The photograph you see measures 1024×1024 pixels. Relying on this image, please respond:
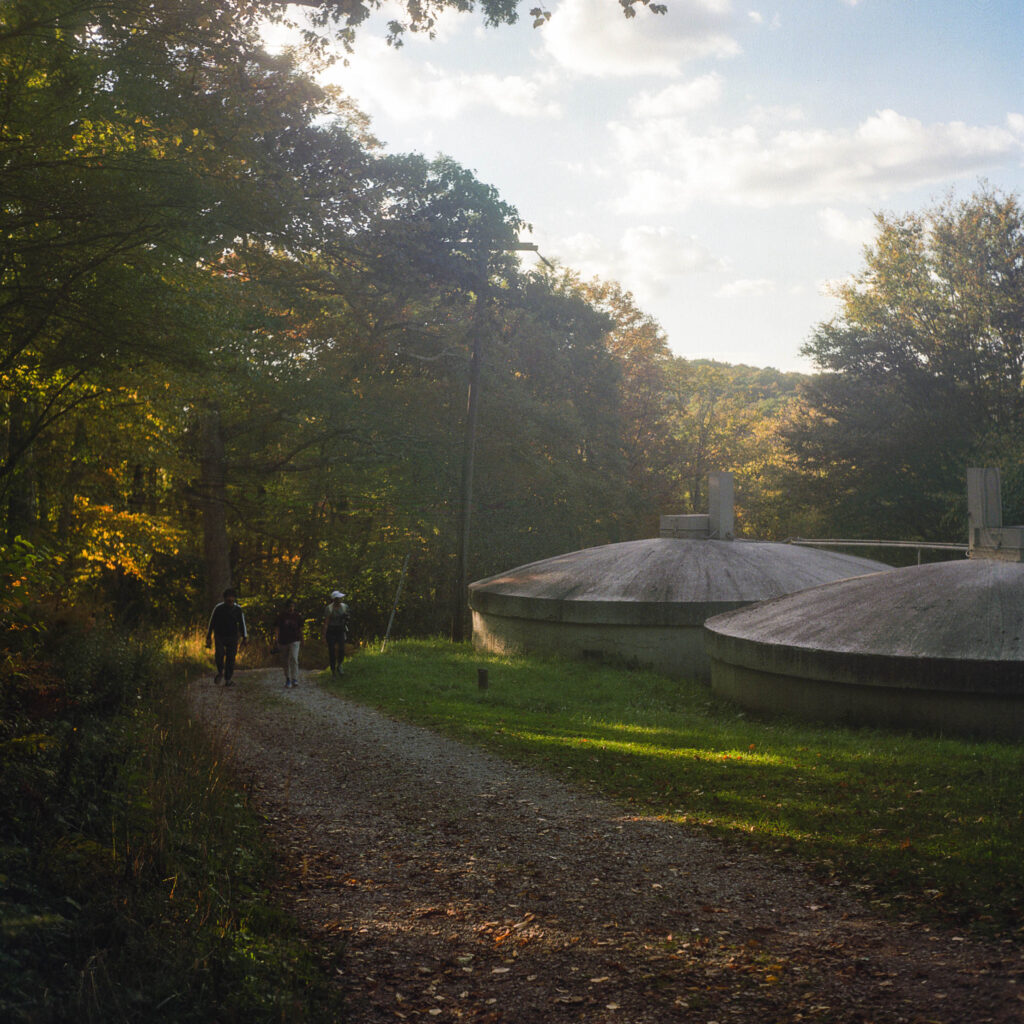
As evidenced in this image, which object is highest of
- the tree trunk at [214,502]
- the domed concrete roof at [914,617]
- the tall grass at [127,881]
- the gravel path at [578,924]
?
the tree trunk at [214,502]

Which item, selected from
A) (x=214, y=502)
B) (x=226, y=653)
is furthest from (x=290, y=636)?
(x=214, y=502)

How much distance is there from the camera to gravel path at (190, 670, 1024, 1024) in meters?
4.57

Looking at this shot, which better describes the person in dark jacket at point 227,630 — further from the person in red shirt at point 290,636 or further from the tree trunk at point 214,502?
the tree trunk at point 214,502

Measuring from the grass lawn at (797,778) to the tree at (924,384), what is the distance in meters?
23.5

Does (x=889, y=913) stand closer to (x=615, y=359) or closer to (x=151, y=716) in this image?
(x=151, y=716)

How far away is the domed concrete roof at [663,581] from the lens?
1925 cm

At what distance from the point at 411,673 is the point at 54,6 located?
1257cm

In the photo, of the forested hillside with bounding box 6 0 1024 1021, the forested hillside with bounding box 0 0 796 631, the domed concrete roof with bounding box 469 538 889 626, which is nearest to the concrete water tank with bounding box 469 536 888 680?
the domed concrete roof with bounding box 469 538 889 626

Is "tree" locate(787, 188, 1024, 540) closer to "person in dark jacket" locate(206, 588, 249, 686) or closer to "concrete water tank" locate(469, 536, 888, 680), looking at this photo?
"concrete water tank" locate(469, 536, 888, 680)

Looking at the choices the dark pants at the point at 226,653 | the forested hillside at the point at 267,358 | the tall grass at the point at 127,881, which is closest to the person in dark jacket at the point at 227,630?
the dark pants at the point at 226,653

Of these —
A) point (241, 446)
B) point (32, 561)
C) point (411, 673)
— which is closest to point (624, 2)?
point (32, 561)

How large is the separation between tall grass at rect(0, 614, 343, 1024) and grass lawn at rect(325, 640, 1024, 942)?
11.4ft

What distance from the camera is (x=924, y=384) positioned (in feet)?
122

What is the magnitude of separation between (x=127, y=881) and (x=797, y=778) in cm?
592
